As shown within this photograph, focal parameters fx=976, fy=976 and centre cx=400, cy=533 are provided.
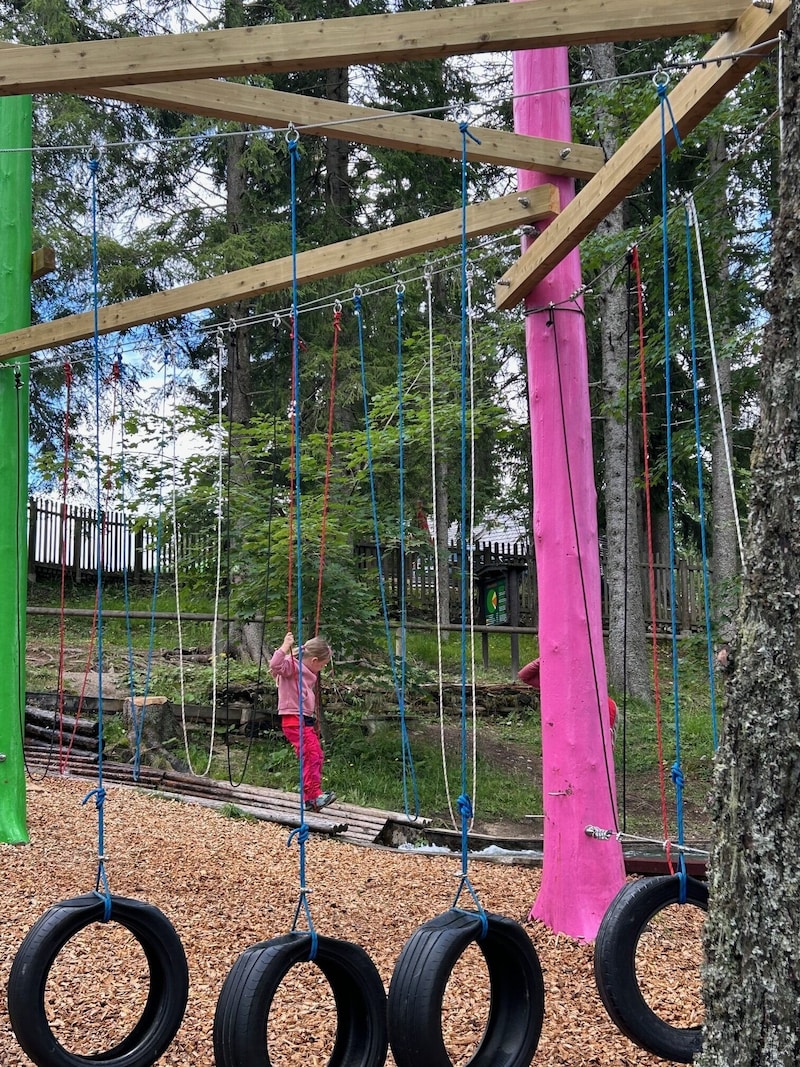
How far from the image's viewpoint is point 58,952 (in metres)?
2.58

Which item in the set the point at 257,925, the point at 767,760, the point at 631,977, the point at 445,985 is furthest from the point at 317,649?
the point at 767,760

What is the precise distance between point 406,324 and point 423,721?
230 inches

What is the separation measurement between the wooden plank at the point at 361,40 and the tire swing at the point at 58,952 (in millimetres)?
2326

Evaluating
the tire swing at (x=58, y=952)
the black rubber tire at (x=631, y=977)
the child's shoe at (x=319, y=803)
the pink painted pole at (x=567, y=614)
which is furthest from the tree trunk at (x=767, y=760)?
the child's shoe at (x=319, y=803)

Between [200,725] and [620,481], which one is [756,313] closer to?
[620,481]

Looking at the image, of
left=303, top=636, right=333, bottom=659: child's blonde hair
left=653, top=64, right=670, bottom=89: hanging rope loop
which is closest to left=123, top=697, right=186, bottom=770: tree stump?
left=303, top=636, right=333, bottom=659: child's blonde hair

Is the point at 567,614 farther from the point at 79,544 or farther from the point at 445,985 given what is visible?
the point at 79,544

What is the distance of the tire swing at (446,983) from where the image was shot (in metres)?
2.21

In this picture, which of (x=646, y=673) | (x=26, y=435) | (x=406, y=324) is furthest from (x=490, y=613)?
(x=26, y=435)

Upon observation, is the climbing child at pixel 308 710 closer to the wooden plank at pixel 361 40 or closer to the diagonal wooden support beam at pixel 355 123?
the diagonal wooden support beam at pixel 355 123

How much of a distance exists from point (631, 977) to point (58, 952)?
150 cm

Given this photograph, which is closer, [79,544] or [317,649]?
[317,649]

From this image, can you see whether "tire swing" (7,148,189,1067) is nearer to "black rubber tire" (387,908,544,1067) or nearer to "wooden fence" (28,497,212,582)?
"black rubber tire" (387,908,544,1067)

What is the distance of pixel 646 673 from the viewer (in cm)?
1202
